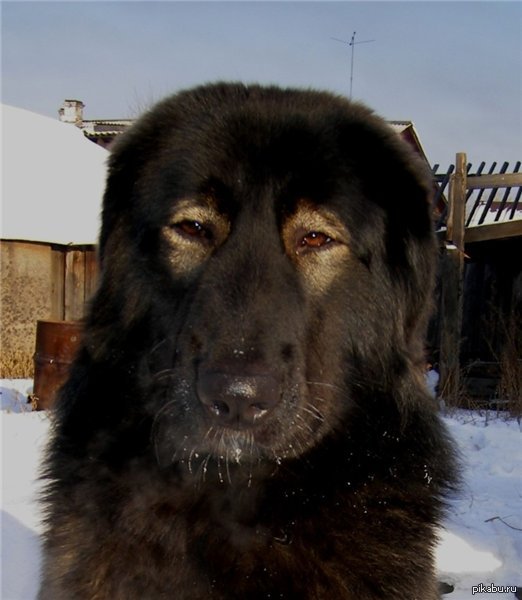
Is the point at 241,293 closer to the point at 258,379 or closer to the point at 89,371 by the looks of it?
the point at 258,379

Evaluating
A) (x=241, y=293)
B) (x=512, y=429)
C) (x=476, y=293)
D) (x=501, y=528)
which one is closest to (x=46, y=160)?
(x=476, y=293)

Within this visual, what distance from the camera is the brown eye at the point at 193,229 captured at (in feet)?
6.77

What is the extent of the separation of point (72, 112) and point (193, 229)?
78.0 ft

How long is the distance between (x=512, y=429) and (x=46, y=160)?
1186 centimetres

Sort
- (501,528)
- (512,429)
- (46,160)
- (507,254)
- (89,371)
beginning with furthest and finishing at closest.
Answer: (46,160), (507,254), (512,429), (501,528), (89,371)

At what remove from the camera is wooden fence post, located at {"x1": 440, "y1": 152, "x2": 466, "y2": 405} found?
332 inches

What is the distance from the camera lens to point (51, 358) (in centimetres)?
783

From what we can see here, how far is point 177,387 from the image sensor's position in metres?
1.86

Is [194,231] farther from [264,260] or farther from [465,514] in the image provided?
[465,514]

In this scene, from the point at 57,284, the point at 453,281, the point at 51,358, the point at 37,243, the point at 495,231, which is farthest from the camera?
the point at 57,284

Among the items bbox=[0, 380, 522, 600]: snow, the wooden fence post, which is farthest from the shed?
the wooden fence post

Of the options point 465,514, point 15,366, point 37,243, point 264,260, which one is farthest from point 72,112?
point 264,260

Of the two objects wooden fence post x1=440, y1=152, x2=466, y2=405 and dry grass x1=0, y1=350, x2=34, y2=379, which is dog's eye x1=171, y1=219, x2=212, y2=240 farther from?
dry grass x1=0, y1=350, x2=34, y2=379

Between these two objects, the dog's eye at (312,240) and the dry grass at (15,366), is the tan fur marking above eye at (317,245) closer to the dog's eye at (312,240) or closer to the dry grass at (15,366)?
the dog's eye at (312,240)
